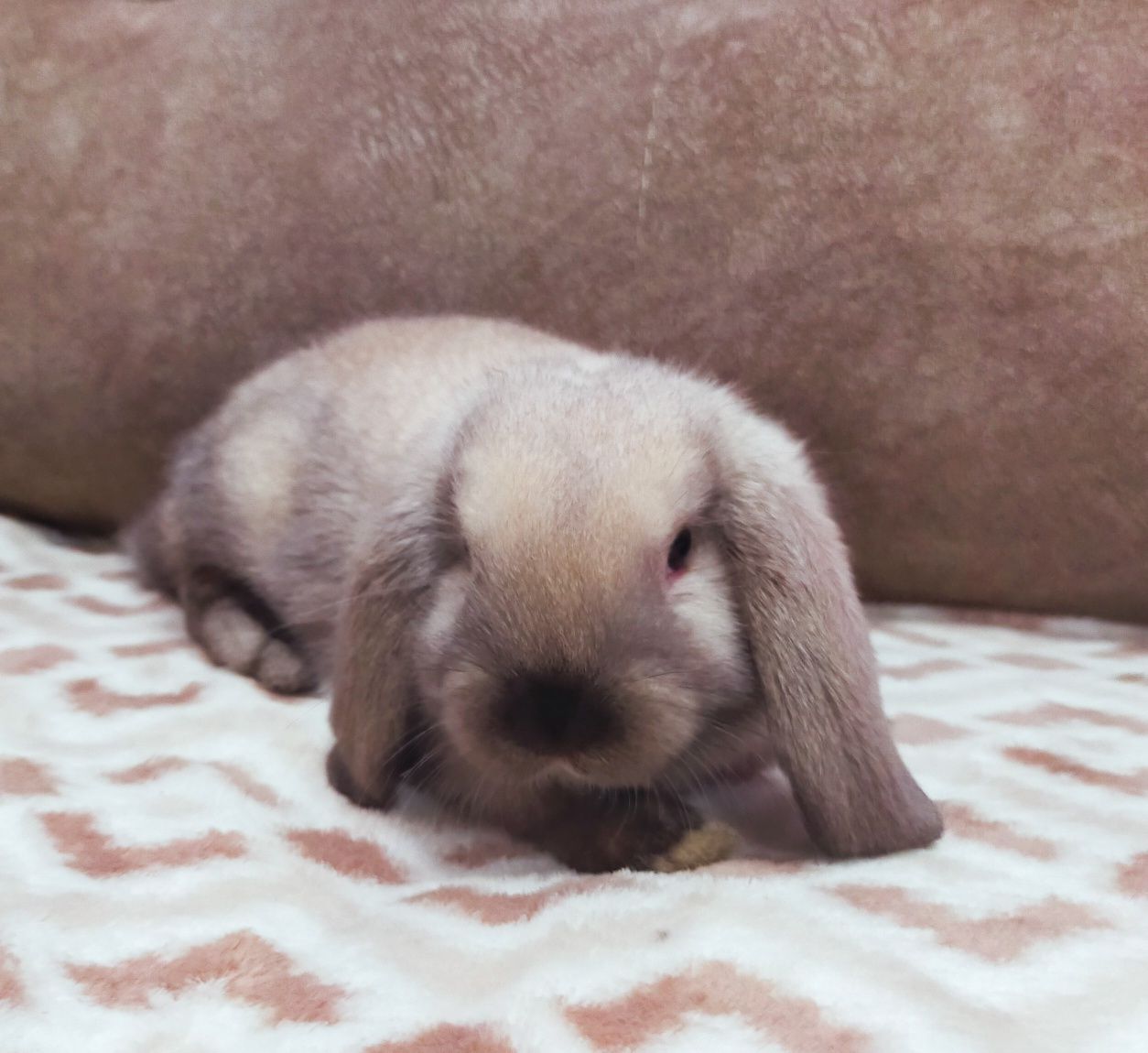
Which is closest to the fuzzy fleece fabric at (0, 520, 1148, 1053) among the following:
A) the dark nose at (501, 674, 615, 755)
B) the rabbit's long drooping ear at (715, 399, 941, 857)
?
the rabbit's long drooping ear at (715, 399, 941, 857)

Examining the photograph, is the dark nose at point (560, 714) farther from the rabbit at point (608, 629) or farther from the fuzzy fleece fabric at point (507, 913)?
the fuzzy fleece fabric at point (507, 913)

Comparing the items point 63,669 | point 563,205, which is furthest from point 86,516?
point 563,205

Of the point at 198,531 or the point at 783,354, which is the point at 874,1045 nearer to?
the point at 783,354

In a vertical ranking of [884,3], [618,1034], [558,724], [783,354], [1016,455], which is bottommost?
[618,1034]

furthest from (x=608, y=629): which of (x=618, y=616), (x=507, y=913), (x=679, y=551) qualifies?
(x=507, y=913)

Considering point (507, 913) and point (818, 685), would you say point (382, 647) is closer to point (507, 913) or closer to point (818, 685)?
point (507, 913)

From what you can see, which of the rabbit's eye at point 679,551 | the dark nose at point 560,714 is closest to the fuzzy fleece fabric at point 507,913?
the dark nose at point 560,714

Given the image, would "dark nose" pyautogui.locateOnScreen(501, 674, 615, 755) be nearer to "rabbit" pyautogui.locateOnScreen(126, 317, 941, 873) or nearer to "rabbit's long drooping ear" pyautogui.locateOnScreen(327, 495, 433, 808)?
"rabbit" pyautogui.locateOnScreen(126, 317, 941, 873)
